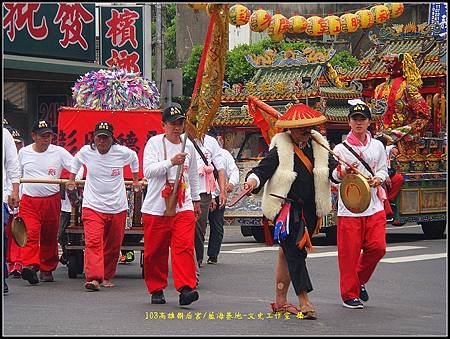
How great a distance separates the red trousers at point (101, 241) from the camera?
37.6 feet

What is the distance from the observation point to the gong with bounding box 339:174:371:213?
383 inches

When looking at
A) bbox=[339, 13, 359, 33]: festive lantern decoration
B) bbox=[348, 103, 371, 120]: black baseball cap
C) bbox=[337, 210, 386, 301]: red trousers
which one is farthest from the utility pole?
bbox=[337, 210, 386, 301]: red trousers

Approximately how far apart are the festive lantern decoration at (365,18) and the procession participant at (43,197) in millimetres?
11818

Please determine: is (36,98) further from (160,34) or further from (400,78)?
(400,78)

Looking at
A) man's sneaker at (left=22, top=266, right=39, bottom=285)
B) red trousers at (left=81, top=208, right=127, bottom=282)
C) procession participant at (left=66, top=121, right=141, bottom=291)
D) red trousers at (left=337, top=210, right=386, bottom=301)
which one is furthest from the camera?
man's sneaker at (left=22, top=266, right=39, bottom=285)

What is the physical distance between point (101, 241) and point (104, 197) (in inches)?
19.0

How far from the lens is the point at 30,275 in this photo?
12133 millimetres

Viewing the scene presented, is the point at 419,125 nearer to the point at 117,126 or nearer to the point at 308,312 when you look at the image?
the point at 117,126

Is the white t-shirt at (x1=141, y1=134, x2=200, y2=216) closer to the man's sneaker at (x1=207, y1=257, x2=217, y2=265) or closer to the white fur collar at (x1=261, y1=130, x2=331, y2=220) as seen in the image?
the white fur collar at (x1=261, y1=130, x2=331, y2=220)

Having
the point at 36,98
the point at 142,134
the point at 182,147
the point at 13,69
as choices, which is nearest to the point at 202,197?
the point at 142,134

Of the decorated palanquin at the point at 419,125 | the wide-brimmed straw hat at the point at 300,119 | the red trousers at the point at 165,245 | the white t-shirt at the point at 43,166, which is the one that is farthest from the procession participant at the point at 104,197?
the decorated palanquin at the point at 419,125

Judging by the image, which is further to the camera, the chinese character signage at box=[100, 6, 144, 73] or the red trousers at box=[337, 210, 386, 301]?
the chinese character signage at box=[100, 6, 144, 73]

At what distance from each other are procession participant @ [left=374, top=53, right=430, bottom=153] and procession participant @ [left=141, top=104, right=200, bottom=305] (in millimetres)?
8976

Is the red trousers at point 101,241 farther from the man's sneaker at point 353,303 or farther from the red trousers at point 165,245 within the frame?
the man's sneaker at point 353,303
